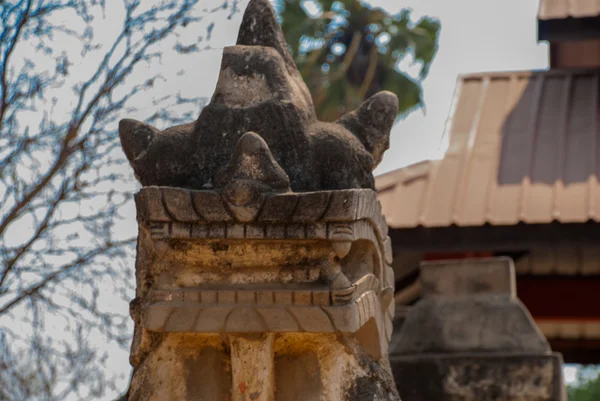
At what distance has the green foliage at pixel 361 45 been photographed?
19422 millimetres

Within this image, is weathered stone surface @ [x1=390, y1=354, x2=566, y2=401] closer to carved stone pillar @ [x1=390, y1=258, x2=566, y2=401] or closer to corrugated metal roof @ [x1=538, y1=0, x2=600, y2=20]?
carved stone pillar @ [x1=390, y1=258, x2=566, y2=401]

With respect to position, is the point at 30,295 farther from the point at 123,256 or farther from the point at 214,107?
the point at 214,107

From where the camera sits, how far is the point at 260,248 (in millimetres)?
4934

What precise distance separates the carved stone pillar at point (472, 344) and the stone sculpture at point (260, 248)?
2408 millimetres

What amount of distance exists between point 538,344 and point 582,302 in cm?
241

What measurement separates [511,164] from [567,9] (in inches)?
62.6

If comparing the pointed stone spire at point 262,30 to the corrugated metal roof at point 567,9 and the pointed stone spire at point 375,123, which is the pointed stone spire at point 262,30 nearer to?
the pointed stone spire at point 375,123

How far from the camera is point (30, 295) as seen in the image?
789 centimetres

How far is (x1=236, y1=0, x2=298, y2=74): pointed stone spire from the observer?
5.49 meters

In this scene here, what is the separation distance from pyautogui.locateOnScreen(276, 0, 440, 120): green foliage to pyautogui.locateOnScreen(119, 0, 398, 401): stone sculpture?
13.9 m

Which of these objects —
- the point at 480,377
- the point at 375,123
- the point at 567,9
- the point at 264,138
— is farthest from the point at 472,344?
the point at 567,9

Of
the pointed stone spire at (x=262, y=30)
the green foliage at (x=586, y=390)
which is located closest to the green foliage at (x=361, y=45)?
the green foliage at (x=586, y=390)

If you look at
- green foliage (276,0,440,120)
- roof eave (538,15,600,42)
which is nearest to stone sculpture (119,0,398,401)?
roof eave (538,15,600,42)

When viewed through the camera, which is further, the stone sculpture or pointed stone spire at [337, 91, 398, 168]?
pointed stone spire at [337, 91, 398, 168]
